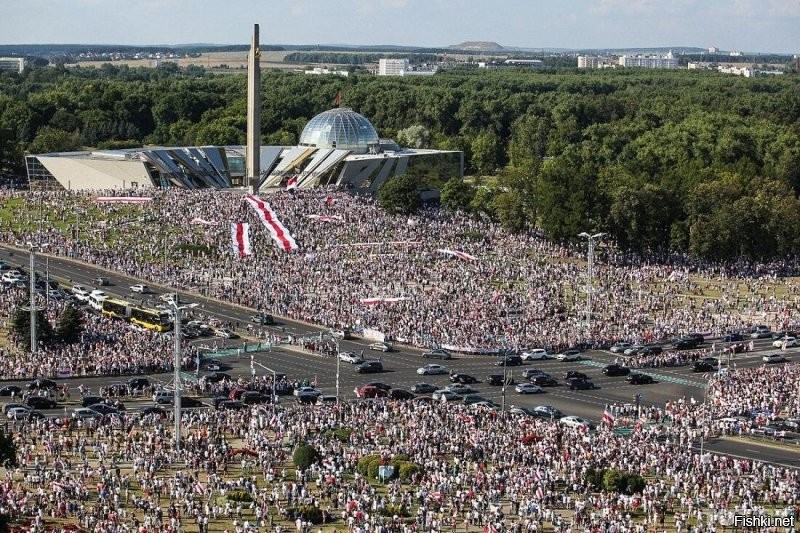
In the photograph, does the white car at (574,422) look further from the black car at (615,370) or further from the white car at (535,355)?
the white car at (535,355)

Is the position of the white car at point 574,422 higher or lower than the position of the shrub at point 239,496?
lower

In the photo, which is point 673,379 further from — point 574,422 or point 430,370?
point 574,422

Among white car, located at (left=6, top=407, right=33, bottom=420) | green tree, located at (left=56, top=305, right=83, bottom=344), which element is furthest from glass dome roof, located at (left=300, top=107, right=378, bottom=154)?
white car, located at (left=6, top=407, right=33, bottom=420)

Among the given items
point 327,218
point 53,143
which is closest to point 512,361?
point 327,218

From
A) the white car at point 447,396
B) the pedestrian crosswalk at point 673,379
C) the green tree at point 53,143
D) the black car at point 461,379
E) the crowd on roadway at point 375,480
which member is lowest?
the pedestrian crosswalk at point 673,379

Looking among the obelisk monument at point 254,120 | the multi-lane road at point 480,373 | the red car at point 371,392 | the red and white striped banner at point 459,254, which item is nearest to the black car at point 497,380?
the multi-lane road at point 480,373

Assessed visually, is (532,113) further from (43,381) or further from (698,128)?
(43,381)

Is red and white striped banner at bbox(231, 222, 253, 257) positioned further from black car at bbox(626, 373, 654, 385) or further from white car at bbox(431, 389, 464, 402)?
black car at bbox(626, 373, 654, 385)

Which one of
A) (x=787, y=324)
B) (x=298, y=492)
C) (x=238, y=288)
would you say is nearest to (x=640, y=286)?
(x=787, y=324)
